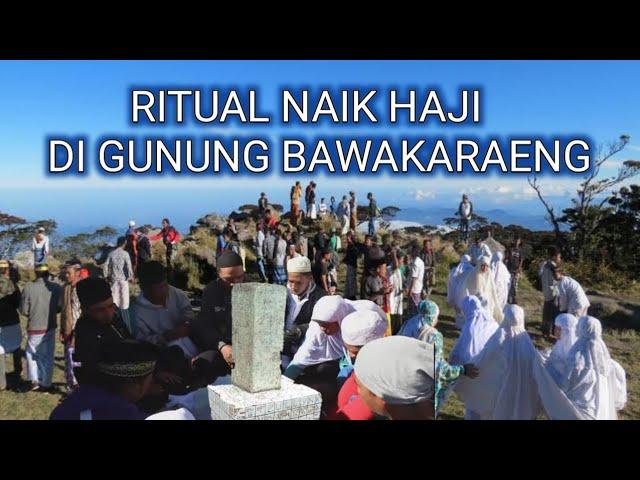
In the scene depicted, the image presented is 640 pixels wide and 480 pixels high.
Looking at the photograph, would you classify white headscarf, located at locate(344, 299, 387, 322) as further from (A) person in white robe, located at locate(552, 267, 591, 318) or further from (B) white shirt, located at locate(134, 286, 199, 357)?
(A) person in white robe, located at locate(552, 267, 591, 318)

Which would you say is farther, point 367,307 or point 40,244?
point 40,244

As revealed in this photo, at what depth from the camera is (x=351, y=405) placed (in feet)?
17.9

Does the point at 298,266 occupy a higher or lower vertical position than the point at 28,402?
higher

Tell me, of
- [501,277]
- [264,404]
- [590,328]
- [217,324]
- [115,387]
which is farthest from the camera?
[501,277]

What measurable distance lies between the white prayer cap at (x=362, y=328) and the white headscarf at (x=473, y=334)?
2.60ft

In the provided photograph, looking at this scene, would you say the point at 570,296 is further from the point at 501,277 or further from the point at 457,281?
the point at 457,281

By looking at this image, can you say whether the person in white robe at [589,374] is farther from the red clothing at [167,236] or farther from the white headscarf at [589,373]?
the red clothing at [167,236]

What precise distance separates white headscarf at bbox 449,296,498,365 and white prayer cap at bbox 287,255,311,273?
1.81 m

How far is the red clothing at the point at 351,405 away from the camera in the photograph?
214 inches

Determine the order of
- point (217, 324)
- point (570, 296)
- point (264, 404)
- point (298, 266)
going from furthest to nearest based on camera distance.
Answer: point (298, 266)
point (570, 296)
point (217, 324)
point (264, 404)

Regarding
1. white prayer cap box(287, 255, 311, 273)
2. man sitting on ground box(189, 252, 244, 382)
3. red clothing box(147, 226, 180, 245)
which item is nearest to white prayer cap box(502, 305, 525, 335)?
white prayer cap box(287, 255, 311, 273)

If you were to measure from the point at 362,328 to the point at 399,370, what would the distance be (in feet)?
2.04

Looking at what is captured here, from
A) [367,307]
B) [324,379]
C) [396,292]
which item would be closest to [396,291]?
[396,292]
